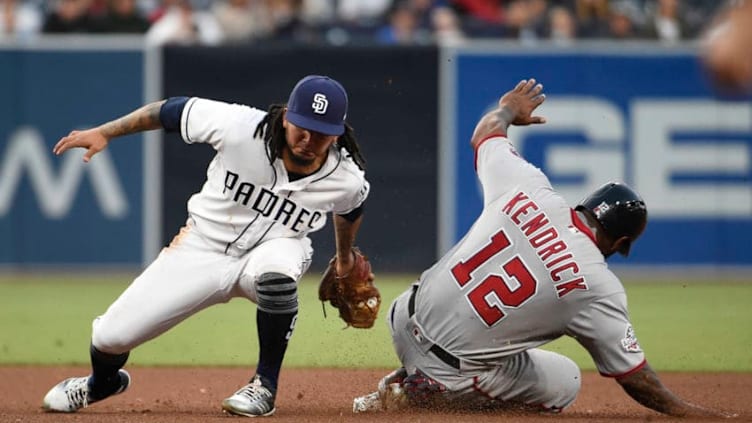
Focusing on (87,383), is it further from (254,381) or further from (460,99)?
(460,99)

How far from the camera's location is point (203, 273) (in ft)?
19.7

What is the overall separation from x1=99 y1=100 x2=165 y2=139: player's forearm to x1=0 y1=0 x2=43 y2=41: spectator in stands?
26.2ft

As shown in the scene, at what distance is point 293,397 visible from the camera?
675cm

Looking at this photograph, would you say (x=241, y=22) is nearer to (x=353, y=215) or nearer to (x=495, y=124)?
(x=353, y=215)

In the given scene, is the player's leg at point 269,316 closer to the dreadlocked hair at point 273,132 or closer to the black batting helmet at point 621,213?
the dreadlocked hair at point 273,132

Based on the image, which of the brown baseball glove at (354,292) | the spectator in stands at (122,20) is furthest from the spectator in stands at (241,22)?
the brown baseball glove at (354,292)

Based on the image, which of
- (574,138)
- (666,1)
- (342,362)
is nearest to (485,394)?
(342,362)

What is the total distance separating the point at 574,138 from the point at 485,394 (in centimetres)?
725

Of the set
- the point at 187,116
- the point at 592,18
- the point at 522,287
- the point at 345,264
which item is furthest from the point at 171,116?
the point at 592,18

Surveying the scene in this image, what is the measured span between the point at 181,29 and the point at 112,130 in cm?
794

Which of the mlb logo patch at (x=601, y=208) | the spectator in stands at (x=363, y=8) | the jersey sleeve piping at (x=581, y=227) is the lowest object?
the jersey sleeve piping at (x=581, y=227)

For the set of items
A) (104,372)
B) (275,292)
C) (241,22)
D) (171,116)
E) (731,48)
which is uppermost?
(731,48)

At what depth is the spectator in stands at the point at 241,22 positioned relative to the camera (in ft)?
46.6

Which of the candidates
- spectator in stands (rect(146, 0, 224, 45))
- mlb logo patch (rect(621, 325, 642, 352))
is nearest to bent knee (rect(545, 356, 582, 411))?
mlb logo patch (rect(621, 325, 642, 352))
